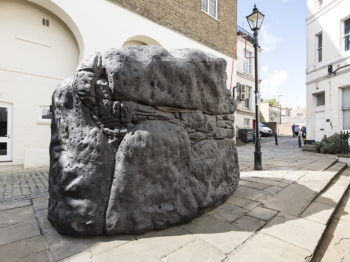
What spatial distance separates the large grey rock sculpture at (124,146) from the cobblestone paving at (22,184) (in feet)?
5.40

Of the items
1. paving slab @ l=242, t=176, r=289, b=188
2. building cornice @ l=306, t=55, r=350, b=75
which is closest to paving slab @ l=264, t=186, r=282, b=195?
paving slab @ l=242, t=176, r=289, b=188

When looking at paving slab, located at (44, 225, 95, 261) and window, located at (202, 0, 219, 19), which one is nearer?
paving slab, located at (44, 225, 95, 261)

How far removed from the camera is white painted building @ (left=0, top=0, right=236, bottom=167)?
5387 mm

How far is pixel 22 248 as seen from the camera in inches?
69.6

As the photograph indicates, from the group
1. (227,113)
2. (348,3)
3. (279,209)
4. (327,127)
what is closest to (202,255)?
(279,209)

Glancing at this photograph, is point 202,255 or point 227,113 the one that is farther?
point 227,113

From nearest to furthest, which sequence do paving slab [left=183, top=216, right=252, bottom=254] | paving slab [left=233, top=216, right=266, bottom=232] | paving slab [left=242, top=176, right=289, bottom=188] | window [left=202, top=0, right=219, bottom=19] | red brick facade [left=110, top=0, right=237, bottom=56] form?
1. paving slab [left=183, top=216, right=252, bottom=254]
2. paving slab [left=233, top=216, right=266, bottom=232]
3. paving slab [left=242, top=176, right=289, bottom=188]
4. red brick facade [left=110, top=0, right=237, bottom=56]
5. window [left=202, top=0, right=219, bottom=19]

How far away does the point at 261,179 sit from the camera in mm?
4125

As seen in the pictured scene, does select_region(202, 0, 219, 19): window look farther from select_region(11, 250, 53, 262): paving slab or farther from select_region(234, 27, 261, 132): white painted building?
select_region(11, 250, 53, 262): paving slab

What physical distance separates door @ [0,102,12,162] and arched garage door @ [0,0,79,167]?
0.06m

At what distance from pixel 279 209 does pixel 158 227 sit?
176 cm

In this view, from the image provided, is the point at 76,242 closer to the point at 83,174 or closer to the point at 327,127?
the point at 83,174

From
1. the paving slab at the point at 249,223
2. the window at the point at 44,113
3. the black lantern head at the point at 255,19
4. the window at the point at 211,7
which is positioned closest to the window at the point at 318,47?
the window at the point at 211,7

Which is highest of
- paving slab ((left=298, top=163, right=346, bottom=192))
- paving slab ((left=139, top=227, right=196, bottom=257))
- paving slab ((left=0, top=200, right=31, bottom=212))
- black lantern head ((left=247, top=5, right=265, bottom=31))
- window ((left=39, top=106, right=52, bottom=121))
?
black lantern head ((left=247, top=5, right=265, bottom=31))
